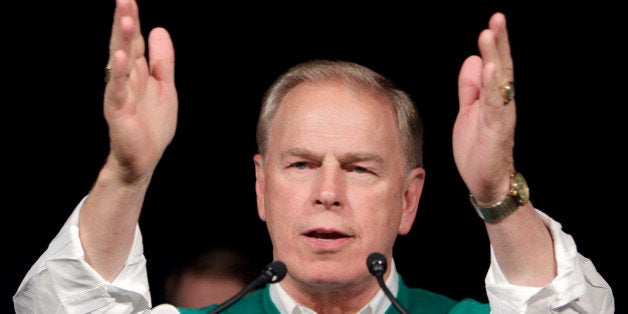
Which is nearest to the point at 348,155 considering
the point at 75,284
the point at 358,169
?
the point at 358,169

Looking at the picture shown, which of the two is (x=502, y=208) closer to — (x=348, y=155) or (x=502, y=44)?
(x=502, y=44)

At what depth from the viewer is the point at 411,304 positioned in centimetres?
308

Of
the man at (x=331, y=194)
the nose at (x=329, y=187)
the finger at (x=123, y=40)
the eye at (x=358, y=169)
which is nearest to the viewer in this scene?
the finger at (x=123, y=40)

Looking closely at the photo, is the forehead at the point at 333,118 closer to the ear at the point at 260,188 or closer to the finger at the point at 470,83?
the ear at the point at 260,188

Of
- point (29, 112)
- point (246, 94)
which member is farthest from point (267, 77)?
point (29, 112)

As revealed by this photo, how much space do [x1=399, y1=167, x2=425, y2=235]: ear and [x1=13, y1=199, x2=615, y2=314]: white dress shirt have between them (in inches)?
18.8

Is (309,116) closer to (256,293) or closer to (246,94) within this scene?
(256,293)

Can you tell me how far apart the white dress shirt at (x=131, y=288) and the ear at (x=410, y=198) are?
1.56 feet

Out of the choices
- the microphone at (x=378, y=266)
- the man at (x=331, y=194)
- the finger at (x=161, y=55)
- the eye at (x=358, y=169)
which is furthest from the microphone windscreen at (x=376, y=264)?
the finger at (x=161, y=55)

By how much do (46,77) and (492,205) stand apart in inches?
69.0

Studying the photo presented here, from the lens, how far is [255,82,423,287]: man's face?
9.23ft

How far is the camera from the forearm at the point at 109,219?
2529 millimetres

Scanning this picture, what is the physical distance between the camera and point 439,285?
3.75 metres

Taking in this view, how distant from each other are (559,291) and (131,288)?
0.97 metres
